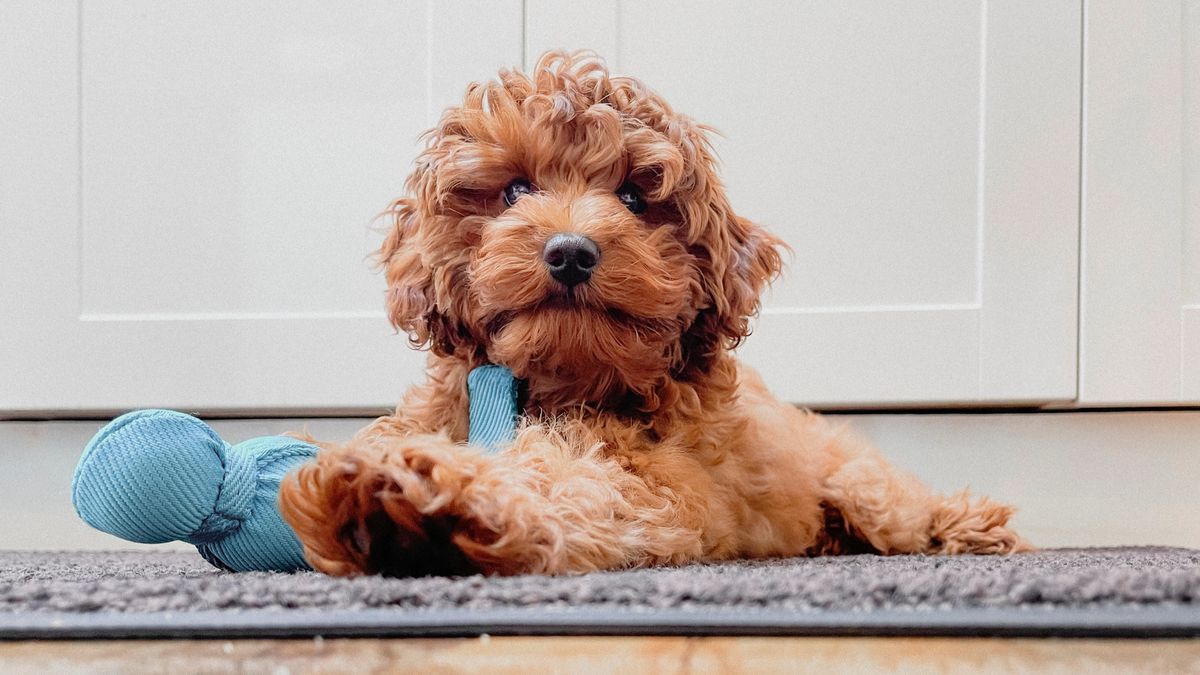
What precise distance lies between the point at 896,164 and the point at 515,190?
3.83 feet

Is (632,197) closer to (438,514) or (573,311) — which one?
(573,311)

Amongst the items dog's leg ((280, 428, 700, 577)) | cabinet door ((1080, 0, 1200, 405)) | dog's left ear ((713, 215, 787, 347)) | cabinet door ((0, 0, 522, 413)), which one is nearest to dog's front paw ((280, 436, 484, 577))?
dog's leg ((280, 428, 700, 577))

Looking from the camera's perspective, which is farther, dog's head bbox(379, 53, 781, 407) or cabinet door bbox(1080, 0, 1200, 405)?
cabinet door bbox(1080, 0, 1200, 405)

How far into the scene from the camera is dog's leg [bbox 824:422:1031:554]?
181cm

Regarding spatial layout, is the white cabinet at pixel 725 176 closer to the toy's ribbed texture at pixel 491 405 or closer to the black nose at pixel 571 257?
the toy's ribbed texture at pixel 491 405

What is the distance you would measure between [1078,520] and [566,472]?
166 cm

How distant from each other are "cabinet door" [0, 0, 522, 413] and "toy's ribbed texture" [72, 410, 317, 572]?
1100 millimetres

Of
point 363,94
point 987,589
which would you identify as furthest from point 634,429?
point 363,94

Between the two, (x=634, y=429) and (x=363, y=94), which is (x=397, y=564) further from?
(x=363, y=94)

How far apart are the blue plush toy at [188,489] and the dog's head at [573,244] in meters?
0.18

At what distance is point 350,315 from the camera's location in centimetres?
236

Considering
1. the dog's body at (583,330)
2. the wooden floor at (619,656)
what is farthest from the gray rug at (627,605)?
the dog's body at (583,330)

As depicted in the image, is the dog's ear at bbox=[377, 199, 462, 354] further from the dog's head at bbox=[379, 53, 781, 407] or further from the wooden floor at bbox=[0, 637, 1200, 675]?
the wooden floor at bbox=[0, 637, 1200, 675]

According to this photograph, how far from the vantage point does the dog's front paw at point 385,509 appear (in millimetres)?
997
